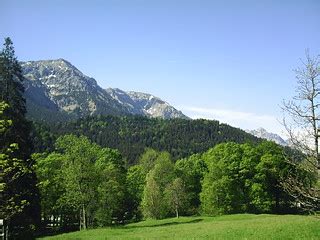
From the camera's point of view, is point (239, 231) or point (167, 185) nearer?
point (239, 231)

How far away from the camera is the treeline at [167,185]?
5856 centimetres

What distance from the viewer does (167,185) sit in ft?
257

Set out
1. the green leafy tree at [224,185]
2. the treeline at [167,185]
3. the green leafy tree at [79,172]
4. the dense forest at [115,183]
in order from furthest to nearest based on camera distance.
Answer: the green leafy tree at [224,185]
the treeline at [167,185]
the green leafy tree at [79,172]
the dense forest at [115,183]

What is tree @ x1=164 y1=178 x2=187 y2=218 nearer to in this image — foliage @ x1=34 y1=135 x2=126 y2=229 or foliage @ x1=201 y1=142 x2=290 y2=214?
foliage @ x1=201 y1=142 x2=290 y2=214

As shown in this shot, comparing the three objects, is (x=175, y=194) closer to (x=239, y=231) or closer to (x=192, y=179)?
(x=192, y=179)

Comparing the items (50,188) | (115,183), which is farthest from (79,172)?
(50,188)

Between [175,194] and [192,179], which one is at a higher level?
[192,179]

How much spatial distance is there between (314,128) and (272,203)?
193ft

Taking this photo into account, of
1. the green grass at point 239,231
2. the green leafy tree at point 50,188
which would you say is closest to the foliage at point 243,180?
the green grass at point 239,231

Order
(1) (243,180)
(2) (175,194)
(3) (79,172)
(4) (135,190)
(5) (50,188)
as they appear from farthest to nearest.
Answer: (4) (135,190) < (2) (175,194) < (1) (243,180) < (5) (50,188) < (3) (79,172)

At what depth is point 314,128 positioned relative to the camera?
635 inches

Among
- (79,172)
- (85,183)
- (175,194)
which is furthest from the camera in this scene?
(175,194)

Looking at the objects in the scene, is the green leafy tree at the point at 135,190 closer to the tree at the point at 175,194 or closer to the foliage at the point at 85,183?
the tree at the point at 175,194

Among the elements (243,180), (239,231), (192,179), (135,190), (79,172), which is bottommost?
(239,231)
